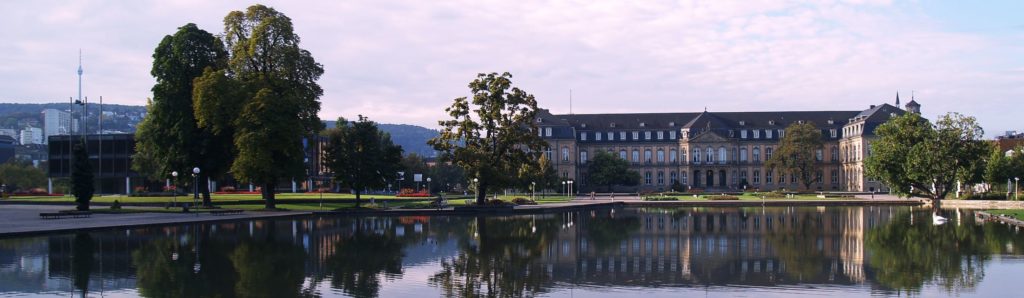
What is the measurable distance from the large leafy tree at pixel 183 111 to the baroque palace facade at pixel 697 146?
66.7 m

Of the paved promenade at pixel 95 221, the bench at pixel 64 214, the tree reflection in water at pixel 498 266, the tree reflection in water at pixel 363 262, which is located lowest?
the tree reflection in water at pixel 498 266

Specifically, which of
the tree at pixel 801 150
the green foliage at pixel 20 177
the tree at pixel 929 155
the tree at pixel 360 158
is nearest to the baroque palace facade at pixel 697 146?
the tree at pixel 801 150

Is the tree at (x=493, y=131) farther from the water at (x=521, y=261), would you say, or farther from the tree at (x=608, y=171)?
the tree at (x=608, y=171)

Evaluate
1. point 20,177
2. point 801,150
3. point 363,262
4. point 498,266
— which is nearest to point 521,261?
point 498,266

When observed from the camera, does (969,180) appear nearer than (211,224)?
No

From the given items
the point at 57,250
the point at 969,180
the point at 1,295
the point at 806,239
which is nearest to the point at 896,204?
the point at 969,180

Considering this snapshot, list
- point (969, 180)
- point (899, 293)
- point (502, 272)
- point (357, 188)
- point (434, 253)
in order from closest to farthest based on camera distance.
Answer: point (899, 293), point (502, 272), point (434, 253), point (357, 188), point (969, 180)

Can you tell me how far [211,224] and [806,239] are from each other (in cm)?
2626

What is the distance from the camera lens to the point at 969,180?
63156 millimetres

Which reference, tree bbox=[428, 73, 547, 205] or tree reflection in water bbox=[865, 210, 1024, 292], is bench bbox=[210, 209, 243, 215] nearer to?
tree bbox=[428, 73, 547, 205]

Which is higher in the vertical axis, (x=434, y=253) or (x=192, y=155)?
(x=192, y=155)

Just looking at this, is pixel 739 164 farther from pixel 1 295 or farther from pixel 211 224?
pixel 1 295

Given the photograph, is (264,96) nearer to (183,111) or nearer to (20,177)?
(183,111)

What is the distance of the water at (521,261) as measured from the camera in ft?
58.3
